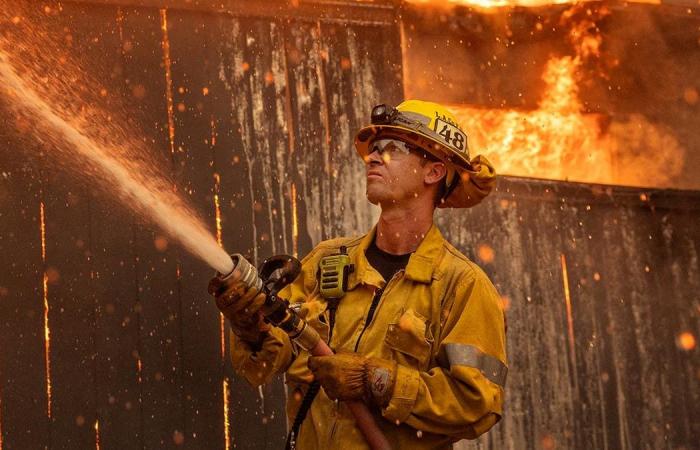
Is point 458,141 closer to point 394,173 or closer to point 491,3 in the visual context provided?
point 394,173

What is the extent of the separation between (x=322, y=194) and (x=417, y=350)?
7.36 ft

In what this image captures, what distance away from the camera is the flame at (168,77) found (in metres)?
6.41

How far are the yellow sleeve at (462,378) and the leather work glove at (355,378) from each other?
0.15 ft

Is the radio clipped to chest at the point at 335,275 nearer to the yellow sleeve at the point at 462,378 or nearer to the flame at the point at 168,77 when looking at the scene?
the yellow sleeve at the point at 462,378

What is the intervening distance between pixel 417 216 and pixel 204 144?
1.80 meters

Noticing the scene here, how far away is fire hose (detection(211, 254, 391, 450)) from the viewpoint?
451cm

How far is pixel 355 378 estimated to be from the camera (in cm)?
454

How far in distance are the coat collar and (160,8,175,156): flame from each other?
1.75m

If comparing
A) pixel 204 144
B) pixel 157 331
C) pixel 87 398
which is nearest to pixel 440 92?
pixel 204 144

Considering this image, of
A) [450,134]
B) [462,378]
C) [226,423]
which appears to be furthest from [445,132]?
[226,423]

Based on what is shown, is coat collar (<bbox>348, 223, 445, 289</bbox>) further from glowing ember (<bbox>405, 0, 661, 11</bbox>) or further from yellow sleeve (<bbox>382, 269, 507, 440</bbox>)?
glowing ember (<bbox>405, 0, 661, 11</bbox>)

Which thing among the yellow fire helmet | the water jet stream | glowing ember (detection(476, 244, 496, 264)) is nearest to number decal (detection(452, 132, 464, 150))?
the yellow fire helmet

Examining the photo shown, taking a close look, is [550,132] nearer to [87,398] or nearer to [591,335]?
[591,335]

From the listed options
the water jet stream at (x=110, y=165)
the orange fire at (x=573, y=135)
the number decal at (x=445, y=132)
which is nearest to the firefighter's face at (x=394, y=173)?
the number decal at (x=445, y=132)
